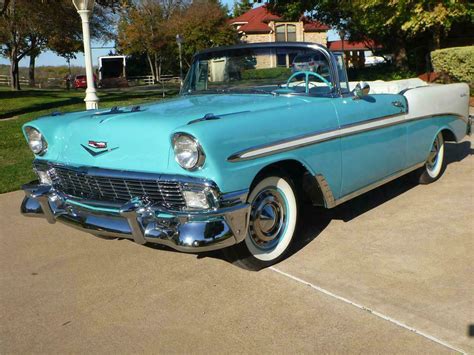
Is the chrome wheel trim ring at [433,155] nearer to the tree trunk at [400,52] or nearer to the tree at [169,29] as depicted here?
the tree trunk at [400,52]

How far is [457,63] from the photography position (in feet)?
45.0

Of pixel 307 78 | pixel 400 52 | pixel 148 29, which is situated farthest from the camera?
pixel 148 29

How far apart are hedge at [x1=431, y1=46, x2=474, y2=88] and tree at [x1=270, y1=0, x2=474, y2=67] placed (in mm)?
784

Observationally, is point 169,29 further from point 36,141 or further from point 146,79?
point 36,141

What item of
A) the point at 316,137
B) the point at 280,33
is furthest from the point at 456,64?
the point at 280,33

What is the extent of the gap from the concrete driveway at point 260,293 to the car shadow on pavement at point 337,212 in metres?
0.03

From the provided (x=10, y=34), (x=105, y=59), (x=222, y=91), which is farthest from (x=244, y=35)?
(x=222, y=91)

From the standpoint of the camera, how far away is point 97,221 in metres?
3.58

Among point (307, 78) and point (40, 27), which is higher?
point (40, 27)

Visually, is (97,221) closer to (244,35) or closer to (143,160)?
(143,160)

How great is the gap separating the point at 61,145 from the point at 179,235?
1.36m

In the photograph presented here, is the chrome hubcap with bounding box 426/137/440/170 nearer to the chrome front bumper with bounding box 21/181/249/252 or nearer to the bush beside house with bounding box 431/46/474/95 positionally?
the chrome front bumper with bounding box 21/181/249/252

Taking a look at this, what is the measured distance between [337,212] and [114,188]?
2.36 meters

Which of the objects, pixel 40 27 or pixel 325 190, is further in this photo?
pixel 40 27
